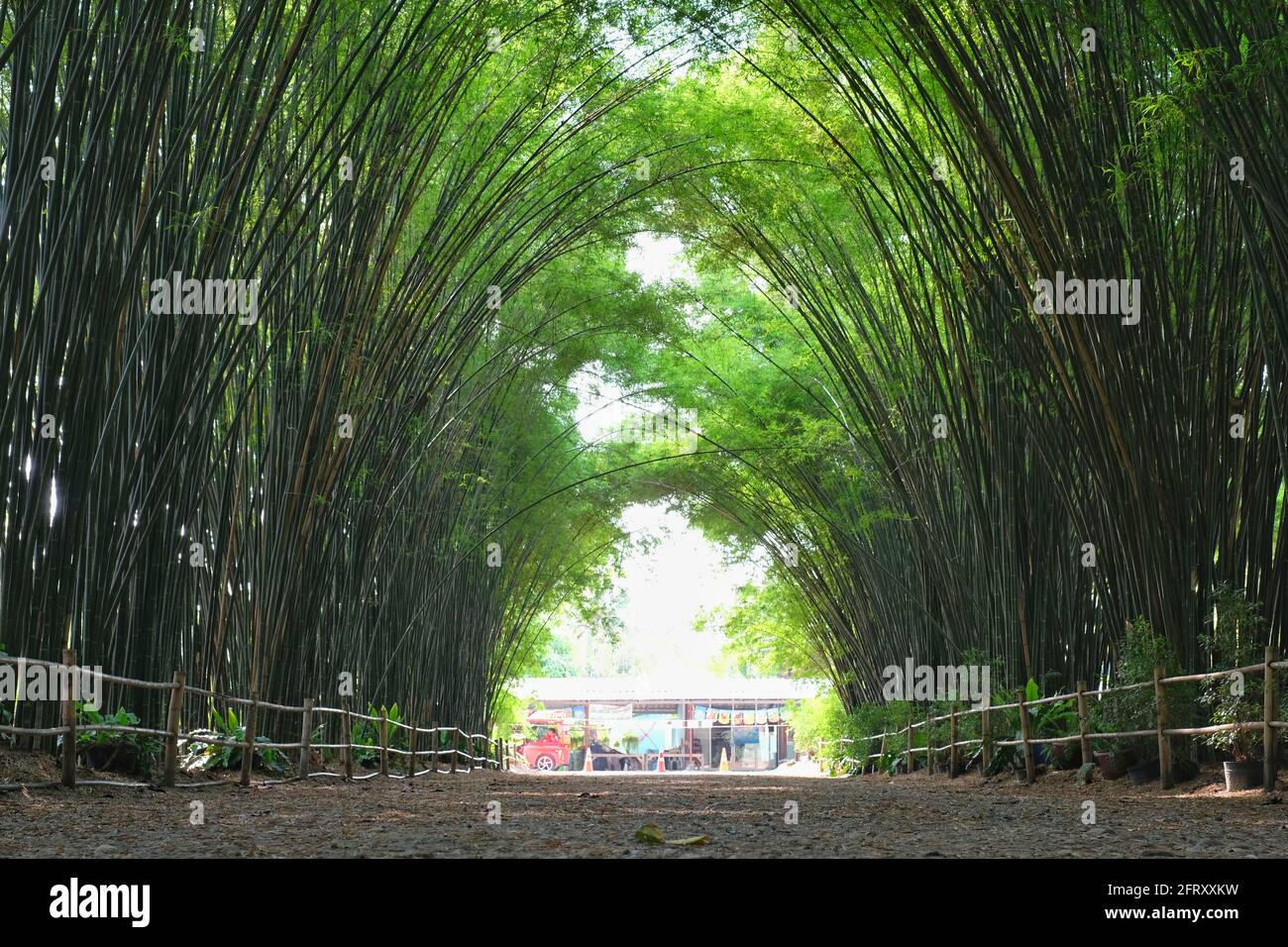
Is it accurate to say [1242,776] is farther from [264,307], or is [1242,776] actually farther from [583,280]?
[583,280]

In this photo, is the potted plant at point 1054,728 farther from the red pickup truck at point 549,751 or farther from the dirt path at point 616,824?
the red pickup truck at point 549,751

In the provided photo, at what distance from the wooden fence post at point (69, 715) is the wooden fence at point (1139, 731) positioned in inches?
170

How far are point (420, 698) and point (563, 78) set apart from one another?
18.4ft

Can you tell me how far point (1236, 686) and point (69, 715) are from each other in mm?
4497

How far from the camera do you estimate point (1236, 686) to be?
518cm

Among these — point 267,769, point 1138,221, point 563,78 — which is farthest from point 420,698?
point 1138,221

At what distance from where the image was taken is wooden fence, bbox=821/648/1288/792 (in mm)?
4896

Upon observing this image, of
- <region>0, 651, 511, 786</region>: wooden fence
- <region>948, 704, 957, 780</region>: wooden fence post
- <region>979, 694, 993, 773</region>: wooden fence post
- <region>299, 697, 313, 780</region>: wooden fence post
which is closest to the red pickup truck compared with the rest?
<region>0, 651, 511, 786</region>: wooden fence

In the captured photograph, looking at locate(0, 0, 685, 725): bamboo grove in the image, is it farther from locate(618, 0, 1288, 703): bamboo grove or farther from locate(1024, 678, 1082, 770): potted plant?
locate(1024, 678, 1082, 770): potted plant

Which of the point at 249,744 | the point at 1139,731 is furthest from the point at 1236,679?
the point at 249,744

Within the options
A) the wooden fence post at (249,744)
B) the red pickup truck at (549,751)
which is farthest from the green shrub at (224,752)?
the red pickup truck at (549,751)

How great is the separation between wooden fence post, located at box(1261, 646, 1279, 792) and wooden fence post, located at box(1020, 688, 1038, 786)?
6.29 ft

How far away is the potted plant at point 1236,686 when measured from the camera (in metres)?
5.24
